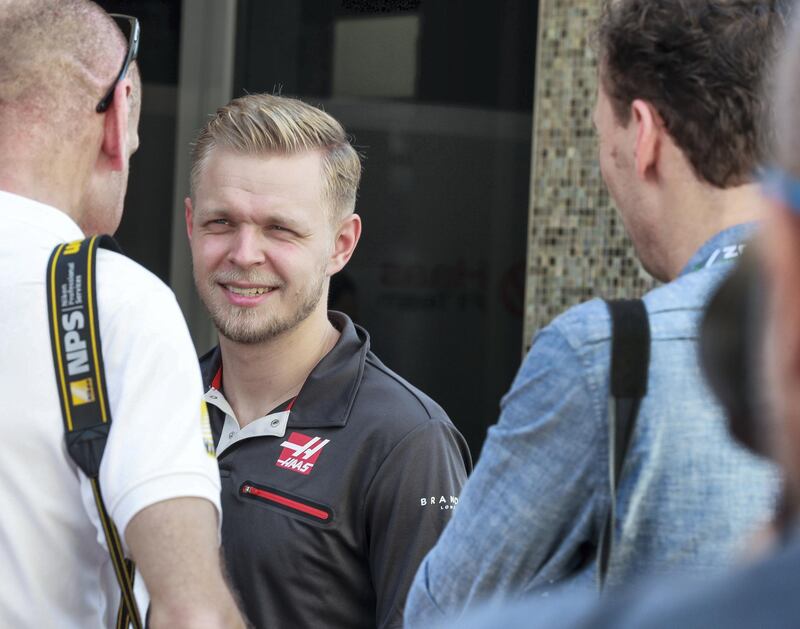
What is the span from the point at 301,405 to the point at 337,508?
32 cm

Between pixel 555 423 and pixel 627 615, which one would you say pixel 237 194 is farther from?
pixel 627 615

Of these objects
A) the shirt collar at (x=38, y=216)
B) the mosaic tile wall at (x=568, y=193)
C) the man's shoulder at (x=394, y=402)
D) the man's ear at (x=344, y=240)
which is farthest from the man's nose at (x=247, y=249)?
the mosaic tile wall at (x=568, y=193)

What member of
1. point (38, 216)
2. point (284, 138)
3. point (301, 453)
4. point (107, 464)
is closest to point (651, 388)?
point (107, 464)

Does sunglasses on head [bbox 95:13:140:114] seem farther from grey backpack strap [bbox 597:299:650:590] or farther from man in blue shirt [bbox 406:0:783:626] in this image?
grey backpack strap [bbox 597:299:650:590]

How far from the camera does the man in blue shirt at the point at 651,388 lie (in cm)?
140

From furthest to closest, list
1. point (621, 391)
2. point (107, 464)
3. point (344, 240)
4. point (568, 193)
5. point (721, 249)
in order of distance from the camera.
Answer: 1. point (568, 193)
2. point (344, 240)
3. point (107, 464)
4. point (721, 249)
5. point (621, 391)

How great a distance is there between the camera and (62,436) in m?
1.64

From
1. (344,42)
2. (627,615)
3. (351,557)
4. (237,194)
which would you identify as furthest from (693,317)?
(344,42)

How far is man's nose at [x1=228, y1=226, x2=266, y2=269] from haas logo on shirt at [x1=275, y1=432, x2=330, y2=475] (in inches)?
18.3

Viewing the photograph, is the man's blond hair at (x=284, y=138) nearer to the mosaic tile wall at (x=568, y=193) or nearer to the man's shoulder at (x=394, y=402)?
the man's shoulder at (x=394, y=402)

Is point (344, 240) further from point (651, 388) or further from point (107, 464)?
point (651, 388)

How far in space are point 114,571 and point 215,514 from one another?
18cm

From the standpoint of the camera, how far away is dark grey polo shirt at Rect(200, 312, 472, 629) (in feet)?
8.27

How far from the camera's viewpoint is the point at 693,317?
1427 millimetres
